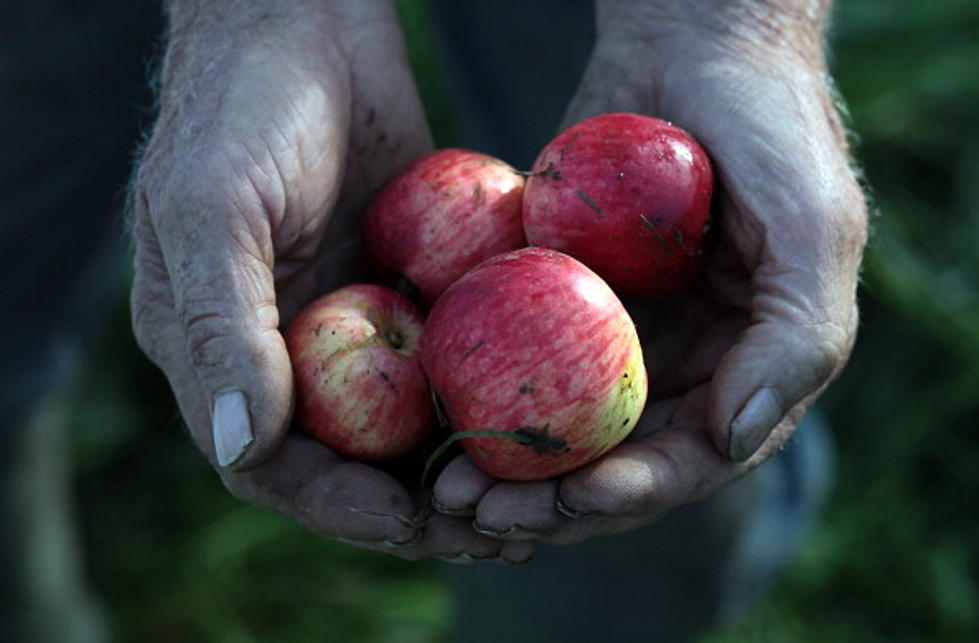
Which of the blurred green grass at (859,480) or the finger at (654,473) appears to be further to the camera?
the blurred green grass at (859,480)

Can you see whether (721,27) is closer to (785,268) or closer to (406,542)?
(785,268)

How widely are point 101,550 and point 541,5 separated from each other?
2.27 metres

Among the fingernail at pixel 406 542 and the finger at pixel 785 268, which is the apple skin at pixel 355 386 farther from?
the finger at pixel 785 268

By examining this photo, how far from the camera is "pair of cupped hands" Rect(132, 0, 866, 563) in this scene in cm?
163

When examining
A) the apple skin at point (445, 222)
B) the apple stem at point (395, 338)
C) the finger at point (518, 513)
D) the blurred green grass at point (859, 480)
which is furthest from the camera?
the blurred green grass at point (859, 480)

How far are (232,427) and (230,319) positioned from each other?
0.17 m

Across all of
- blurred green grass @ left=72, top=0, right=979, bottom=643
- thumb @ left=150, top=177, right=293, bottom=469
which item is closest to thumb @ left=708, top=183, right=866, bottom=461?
thumb @ left=150, top=177, right=293, bottom=469

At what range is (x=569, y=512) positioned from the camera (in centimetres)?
161

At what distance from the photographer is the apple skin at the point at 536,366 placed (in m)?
1.59

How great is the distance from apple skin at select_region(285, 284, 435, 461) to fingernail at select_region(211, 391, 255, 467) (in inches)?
6.7

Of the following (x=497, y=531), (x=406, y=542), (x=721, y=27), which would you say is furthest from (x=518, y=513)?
(x=721, y=27)

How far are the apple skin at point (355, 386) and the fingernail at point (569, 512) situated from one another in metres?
0.31

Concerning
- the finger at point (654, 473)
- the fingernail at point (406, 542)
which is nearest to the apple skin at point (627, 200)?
the finger at point (654, 473)

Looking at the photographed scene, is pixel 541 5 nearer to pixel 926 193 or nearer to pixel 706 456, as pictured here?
pixel 706 456
